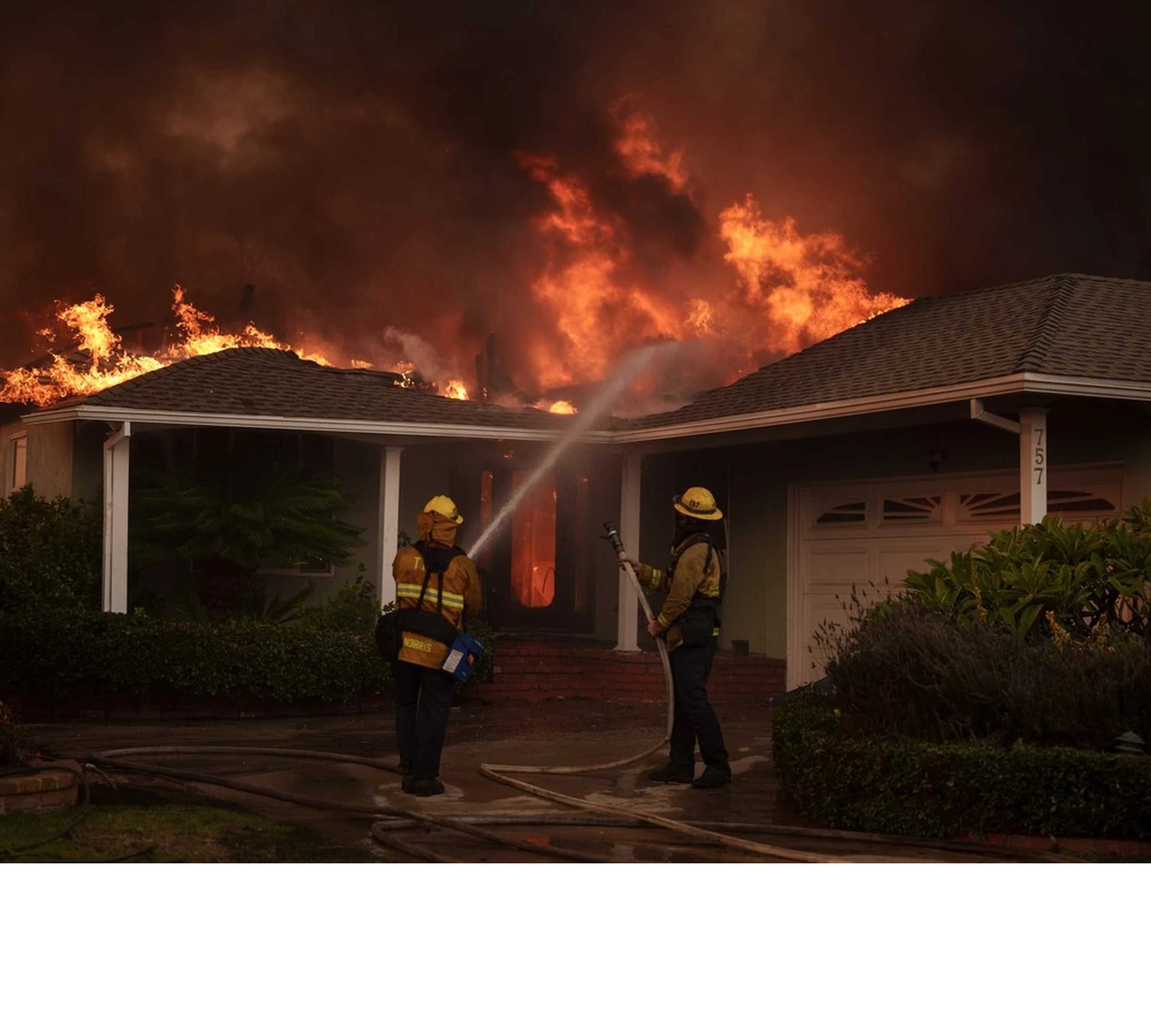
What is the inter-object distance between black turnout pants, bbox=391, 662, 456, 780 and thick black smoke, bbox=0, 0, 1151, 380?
36.7 ft

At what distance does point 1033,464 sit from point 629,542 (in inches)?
206

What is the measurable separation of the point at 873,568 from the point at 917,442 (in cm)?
141

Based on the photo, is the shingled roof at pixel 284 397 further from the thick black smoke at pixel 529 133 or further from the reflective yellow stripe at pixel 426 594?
the reflective yellow stripe at pixel 426 594

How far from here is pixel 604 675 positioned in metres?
16.0

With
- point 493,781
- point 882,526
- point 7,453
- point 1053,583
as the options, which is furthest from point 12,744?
point 7,453

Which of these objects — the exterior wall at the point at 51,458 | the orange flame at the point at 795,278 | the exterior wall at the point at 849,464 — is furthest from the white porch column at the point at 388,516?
the orange flame at the point at 795,278

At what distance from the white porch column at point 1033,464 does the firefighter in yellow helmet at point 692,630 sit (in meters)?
3.68

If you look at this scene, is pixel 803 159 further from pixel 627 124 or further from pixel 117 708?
pixel 117 708

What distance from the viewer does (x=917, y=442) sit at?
14977mm

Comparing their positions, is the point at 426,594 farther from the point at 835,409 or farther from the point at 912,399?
the point at 835,409

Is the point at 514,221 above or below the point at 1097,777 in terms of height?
above

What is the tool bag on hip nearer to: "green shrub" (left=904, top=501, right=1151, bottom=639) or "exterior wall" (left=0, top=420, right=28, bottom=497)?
"green shrub" (left=904, top=501, right=1151, bottom=639)
